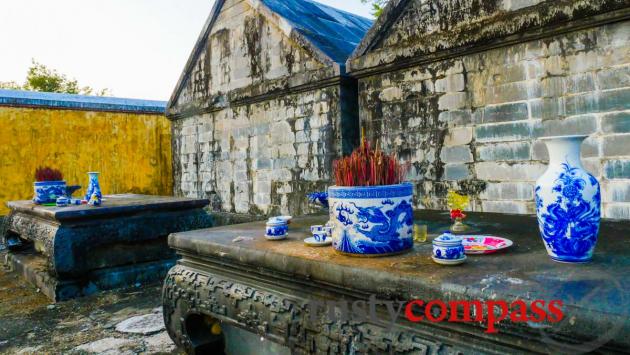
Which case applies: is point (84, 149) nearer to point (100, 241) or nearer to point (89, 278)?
point (100, 241)

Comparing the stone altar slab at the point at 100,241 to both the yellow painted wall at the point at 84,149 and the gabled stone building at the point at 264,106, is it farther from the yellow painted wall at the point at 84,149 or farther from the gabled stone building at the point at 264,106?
the yellow painted wall at the point at 84,149

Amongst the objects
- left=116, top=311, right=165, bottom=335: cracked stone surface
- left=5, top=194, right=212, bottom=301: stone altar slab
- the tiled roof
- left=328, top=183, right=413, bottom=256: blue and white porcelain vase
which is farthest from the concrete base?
the tiled roof

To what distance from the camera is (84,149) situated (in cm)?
925

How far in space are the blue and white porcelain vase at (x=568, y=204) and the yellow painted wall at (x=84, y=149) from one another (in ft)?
31.2

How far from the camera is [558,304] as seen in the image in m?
1.13

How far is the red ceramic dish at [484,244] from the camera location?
1.73m

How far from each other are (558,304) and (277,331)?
122 centimetres

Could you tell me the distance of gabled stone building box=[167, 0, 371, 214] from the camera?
17.7 feet

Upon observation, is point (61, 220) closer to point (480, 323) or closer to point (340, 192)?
point (340, 192)

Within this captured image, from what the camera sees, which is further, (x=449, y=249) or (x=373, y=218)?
(x=373, y=218)

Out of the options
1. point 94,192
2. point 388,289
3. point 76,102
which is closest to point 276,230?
point 388,289

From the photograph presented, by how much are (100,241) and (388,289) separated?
3883 millimetres

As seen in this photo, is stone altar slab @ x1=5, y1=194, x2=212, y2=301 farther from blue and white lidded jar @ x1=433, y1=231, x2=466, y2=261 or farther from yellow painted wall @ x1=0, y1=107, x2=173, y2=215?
blue and white lidded jar @ x1=433, y1=231, x2=466, y2=261

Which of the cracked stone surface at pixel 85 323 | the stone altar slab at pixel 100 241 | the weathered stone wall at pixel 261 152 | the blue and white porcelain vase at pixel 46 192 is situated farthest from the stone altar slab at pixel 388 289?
the blue and white porcelain vase at pixel 46 192
